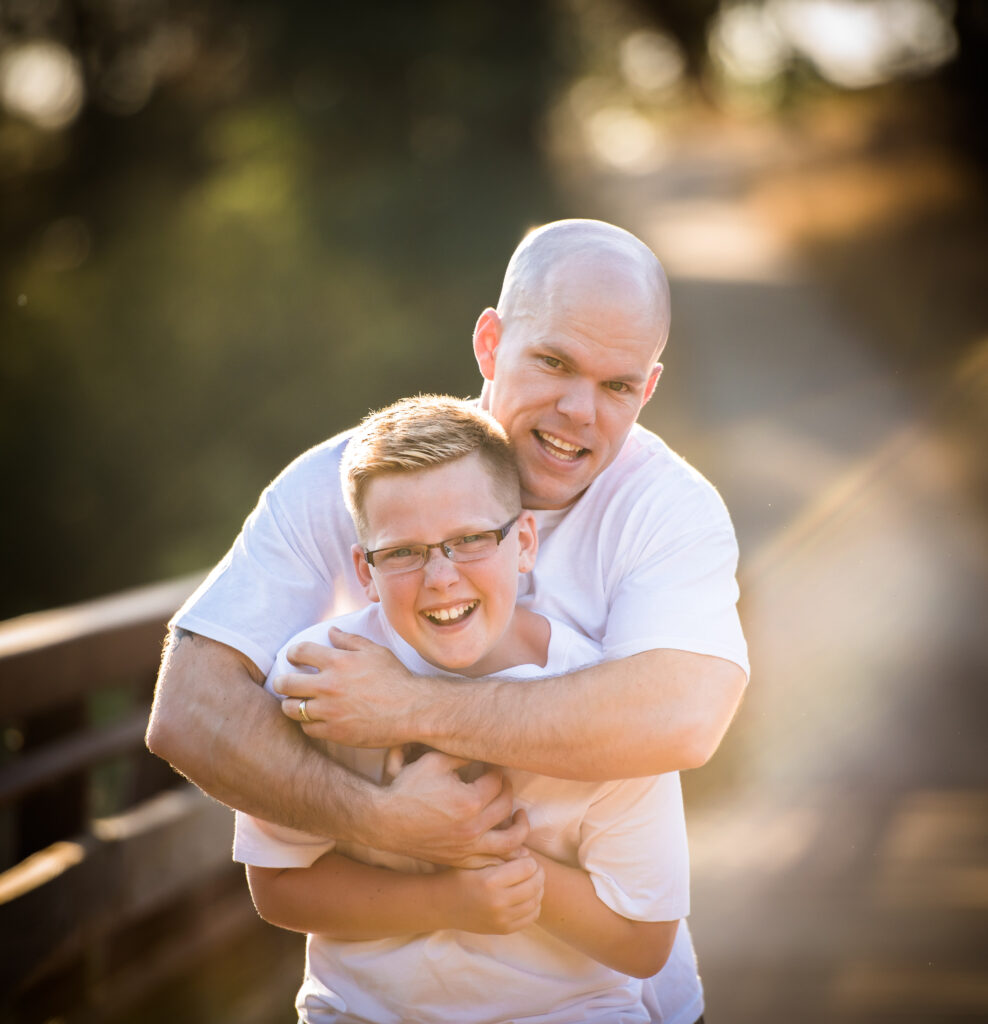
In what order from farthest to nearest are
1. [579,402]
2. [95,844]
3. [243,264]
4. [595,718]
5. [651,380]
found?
[243,264], [95,844], [651,380], [579,402], [595,718]

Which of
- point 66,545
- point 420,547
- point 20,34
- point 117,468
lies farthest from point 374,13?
point 420,547

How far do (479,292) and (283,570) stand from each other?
6.68 m

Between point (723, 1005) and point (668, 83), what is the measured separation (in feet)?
33.2

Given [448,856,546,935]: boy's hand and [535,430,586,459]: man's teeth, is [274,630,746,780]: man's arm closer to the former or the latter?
[448,856,546,935]: boy's hand

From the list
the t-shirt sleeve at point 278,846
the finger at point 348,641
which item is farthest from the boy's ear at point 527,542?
the t-shirt sleeve at point 278,846

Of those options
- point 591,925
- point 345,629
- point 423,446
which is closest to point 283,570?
point 345,629

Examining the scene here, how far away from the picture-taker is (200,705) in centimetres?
168

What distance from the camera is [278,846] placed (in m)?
1.69

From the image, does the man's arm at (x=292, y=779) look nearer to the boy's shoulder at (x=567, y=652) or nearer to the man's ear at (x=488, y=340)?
the boy's shoulder at (x=567, y=652)

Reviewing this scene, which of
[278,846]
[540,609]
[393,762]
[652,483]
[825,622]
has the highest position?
[825,622]

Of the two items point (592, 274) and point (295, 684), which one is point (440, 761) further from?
point (592, 274)

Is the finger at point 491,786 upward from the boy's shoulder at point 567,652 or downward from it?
→ downward

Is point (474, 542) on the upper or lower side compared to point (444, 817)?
upper

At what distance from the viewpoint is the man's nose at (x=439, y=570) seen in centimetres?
158
